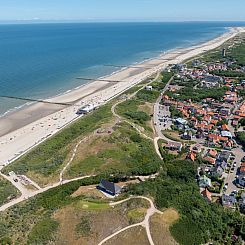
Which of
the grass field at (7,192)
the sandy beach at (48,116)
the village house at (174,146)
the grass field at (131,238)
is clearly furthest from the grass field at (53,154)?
the grass field at (131,238)

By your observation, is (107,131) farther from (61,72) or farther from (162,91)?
(61,72)

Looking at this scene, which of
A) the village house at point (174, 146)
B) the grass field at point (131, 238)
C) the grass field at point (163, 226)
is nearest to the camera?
the grass field at point (131, 238)

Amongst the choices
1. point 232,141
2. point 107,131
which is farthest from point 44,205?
point 232,141

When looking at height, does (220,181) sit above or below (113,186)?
below

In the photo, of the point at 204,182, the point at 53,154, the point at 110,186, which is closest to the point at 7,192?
the point at 53,154

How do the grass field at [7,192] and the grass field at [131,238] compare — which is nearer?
the grass field at [131,238]

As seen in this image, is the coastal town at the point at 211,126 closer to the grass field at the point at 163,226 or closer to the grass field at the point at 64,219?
the grass field at the point at 163,226

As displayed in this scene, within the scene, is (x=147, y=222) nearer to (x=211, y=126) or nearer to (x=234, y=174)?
(x=234, y=174)
